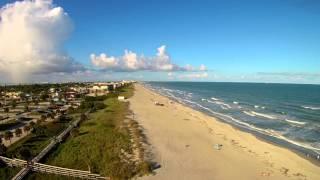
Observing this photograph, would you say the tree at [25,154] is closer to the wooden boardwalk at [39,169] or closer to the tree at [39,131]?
the wooden boardwalk at [39,169]

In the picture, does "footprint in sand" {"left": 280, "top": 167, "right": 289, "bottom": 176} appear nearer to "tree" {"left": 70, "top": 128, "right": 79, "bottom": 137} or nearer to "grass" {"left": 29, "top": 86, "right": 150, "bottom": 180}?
"grass" {"left": 29, "top": 86, "right": 150, "bottom": 180}

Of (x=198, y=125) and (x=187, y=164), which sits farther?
(x=198, y=125)

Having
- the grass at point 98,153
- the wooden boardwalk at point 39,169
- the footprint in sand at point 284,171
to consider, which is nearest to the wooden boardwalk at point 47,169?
the wooden boardwalk at point 39,169

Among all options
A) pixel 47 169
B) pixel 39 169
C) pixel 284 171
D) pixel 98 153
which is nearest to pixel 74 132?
pixel 98 153

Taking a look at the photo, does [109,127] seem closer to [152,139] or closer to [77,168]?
[152,139]

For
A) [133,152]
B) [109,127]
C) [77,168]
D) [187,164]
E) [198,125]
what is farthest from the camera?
[198,125]

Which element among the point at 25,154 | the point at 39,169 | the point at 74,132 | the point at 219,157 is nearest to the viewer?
the point at 39,169

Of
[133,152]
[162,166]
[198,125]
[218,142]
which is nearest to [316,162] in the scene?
[218,142]

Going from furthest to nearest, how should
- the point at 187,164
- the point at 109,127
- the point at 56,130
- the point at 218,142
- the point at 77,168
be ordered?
the point at 109,127 < the point at 56,130 < the point at 218,142 < the point at 187,164 < the point at 77,168

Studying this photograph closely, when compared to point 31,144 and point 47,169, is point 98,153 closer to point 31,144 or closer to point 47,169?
point 47,169
